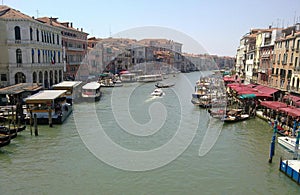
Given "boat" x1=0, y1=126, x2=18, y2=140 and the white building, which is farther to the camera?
the white building

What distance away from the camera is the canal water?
1000 cm

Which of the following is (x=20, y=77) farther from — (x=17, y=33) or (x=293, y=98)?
(x=293, y=98)

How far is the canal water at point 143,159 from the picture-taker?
1000cm

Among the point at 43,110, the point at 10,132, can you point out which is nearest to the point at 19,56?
the point at 43,110

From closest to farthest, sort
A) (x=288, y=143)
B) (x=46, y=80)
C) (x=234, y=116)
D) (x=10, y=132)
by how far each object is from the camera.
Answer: (x=288, y=143) → (x=10, y=132) → (x=234, y=116) → (x=46, y=80)

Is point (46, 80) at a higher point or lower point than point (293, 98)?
higher

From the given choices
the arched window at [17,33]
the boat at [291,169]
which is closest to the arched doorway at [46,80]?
the arched window at [17,33]

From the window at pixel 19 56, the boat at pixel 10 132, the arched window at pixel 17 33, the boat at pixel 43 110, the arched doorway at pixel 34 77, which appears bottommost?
the boat at pixel 10 132

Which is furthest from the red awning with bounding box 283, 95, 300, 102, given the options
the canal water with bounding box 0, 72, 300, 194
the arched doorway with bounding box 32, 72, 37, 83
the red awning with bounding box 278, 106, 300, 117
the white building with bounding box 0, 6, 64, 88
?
the arched doorway with bounding box 32, 72, 37, 83

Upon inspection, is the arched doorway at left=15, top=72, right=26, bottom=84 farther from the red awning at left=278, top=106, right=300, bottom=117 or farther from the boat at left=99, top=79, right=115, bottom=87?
the red awning at left=278, top=106, right=300, bottom=117

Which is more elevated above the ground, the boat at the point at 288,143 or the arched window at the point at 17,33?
the arched window at the point at 17,33

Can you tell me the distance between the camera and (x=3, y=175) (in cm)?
1066

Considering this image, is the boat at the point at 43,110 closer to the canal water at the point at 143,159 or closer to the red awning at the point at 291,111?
the canal water at the point at 143,159

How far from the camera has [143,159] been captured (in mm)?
12391
